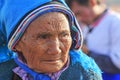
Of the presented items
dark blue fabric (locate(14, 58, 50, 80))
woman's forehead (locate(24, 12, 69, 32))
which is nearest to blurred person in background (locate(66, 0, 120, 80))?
dark blue fabric (locate(14, 58, 50, 80))

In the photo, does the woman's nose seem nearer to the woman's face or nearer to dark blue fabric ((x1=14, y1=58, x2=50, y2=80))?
the woman's face

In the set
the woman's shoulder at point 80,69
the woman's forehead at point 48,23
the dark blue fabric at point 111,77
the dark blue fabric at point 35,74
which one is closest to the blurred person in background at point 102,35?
the dark blue fabric at point 111,77

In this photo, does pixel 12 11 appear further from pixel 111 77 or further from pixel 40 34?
pixel 111 77

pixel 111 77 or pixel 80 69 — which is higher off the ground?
pixel 80 69

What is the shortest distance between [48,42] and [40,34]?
3.0 inches

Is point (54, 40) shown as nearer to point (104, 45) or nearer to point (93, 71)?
point (93, 71)

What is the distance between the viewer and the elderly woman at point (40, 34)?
3012 millimetres

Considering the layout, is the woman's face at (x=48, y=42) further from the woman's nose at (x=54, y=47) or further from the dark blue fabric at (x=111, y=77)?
the dark blue fabric at (x=111, y=77)

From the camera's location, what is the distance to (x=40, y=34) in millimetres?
3031

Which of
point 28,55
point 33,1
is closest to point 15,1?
point 33,1

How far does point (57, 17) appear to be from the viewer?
10.0 ft

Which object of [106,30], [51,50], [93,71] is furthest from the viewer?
[106,30]

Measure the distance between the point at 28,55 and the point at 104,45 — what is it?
7.32 feet

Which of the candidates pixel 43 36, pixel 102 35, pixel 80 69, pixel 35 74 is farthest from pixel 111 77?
pixel 43 36
